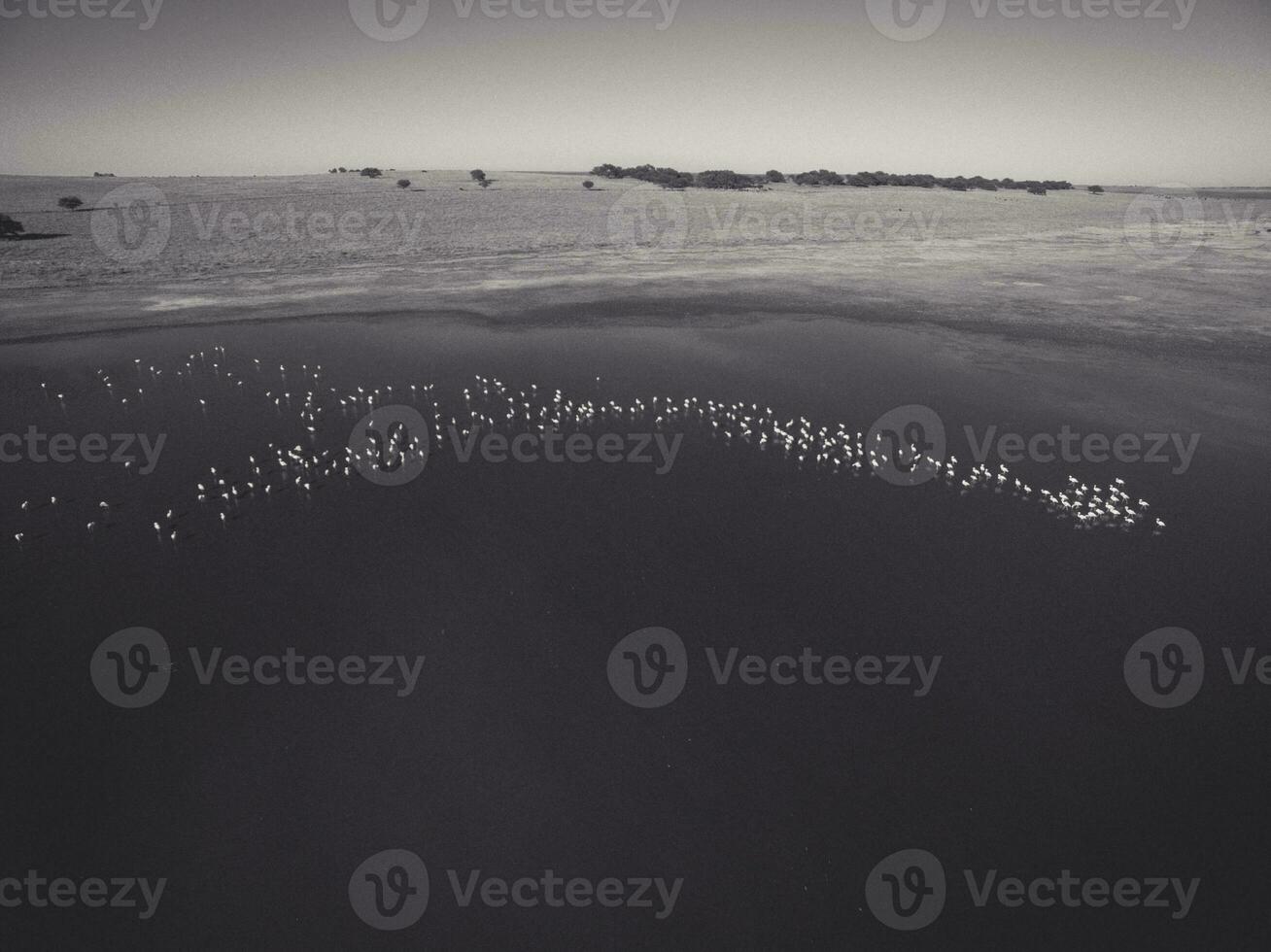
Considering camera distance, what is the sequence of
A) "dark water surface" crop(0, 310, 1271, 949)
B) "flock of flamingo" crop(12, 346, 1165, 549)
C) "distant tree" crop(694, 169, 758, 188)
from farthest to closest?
1. "distant tree" crop(694, 169, 758, 188)
2. "flock of flamingo" crop(12, 346, 1165, 549)
3. "dark water surface" crop(0, 310, 1271, 949)

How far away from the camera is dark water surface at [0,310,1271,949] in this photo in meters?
8.18

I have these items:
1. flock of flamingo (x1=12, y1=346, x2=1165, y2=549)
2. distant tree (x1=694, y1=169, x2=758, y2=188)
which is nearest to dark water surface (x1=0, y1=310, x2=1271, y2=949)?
flock of flamingo (x1=12, y1=346, x2=1165, y2=549)

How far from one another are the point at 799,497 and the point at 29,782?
50.0ft

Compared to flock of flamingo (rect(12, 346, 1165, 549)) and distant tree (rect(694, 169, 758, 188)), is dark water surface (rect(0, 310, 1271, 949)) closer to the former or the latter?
flock of flamingo (rect(12, 346, 1165, 549))

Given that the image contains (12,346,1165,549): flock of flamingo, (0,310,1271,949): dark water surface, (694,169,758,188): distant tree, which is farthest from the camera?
(694,169,758,188): distant tree

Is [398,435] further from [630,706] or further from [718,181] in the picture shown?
[718,181]

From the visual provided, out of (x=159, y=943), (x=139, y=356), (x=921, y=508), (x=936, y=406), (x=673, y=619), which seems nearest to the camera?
(x=159, y=943)

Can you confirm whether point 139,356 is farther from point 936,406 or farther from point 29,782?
point 936,406

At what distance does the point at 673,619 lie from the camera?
1248 cm

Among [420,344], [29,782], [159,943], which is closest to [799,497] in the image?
[159,943]

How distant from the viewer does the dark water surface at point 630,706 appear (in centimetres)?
818

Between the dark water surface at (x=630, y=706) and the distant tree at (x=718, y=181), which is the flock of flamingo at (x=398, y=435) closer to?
the dark water surface at (x=630, y=706)

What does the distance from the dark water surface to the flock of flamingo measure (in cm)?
34

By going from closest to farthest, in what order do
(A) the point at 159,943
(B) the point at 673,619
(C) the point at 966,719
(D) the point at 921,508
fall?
(A) the point at 159,943, (C) the point at 966,719, (B) the point at 673,619, (D) the point at 921,508
